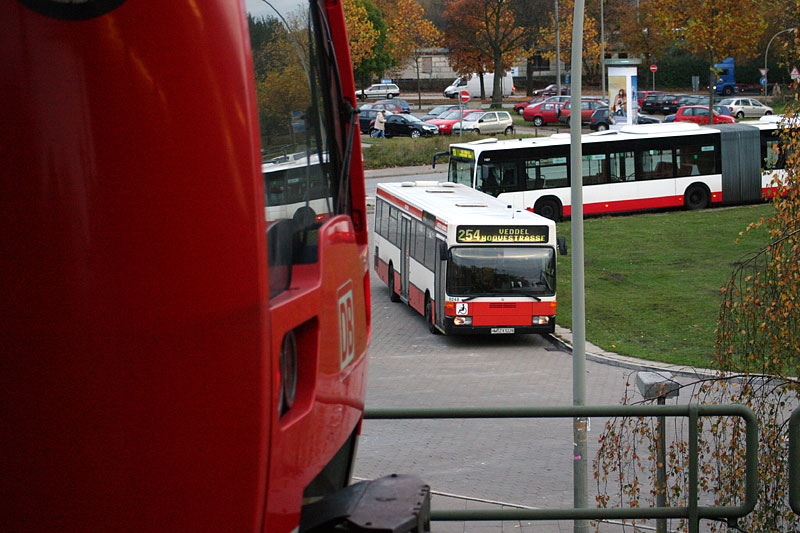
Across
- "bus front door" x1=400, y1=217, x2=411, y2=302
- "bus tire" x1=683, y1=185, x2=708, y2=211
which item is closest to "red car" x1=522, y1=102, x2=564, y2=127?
"bus tire" x1=683, y1=185, x2=708, y2=211

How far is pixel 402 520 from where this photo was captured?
2.59 meters

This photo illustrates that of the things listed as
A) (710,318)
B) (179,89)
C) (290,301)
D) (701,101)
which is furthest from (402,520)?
(701,101)

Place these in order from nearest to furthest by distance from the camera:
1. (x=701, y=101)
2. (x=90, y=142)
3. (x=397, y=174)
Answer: (x=90, y=142), (x=397, y=174), (x=701, y=101)

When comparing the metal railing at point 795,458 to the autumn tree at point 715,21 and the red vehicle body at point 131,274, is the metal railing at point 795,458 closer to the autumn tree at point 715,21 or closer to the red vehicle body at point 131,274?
the red vehicle body at point 131,274

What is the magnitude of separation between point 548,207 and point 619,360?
48.9 ft

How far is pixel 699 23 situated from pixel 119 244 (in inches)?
1851

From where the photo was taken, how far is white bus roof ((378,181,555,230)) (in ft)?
62.1

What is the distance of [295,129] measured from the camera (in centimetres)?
273

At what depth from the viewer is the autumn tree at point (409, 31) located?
252 feet

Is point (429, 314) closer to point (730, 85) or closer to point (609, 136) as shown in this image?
point (609, 136)

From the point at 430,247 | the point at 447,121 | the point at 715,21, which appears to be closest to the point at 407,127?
the point at 447,121

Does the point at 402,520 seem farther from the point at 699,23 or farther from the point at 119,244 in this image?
the point at 699,23

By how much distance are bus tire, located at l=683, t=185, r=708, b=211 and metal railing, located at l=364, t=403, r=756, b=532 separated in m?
30.1

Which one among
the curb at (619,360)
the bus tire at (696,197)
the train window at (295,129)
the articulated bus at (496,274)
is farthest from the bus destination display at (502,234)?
the bus tire at (696,197)
